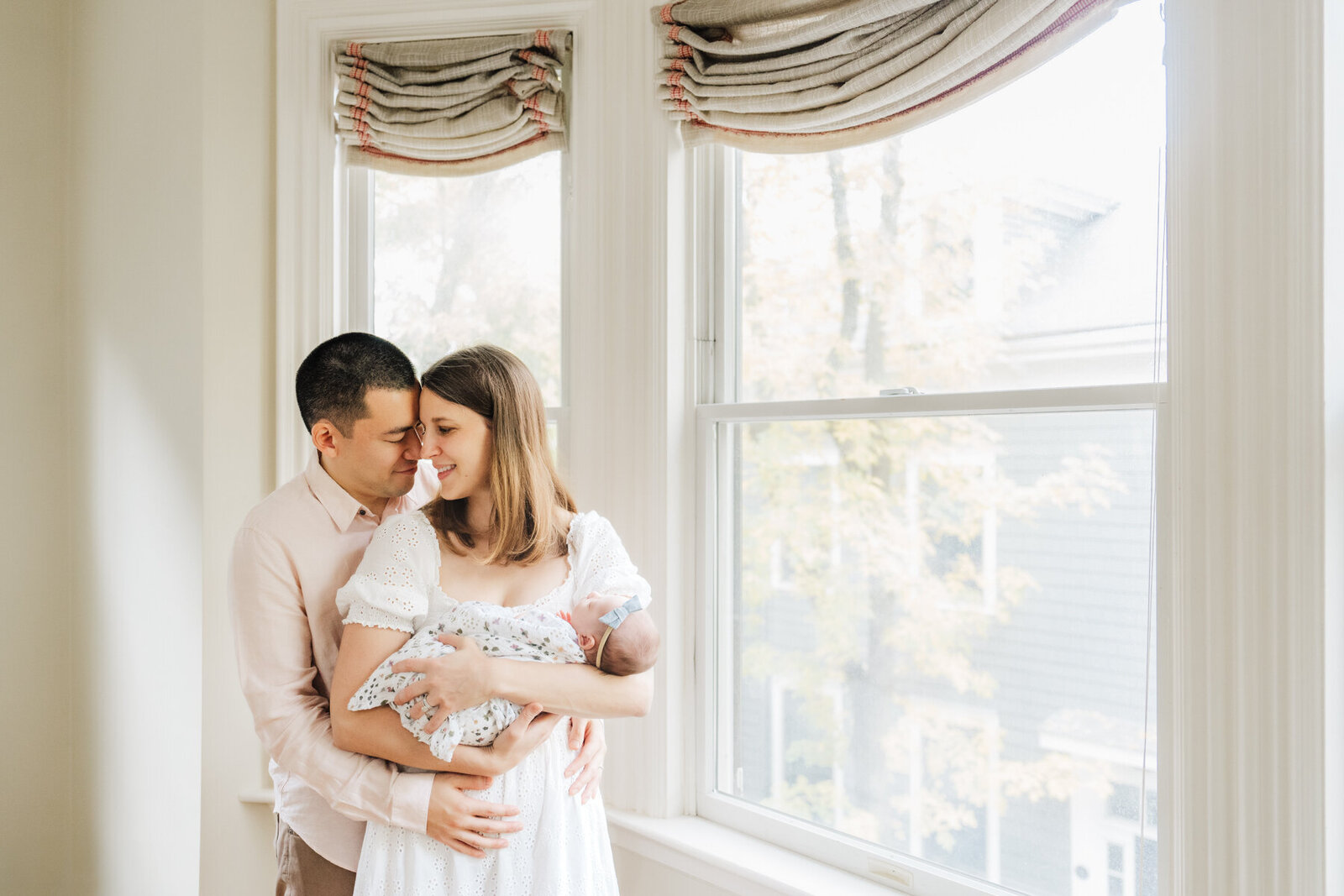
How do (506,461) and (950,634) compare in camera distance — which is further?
(950,634)

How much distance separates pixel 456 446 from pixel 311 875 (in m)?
0.84

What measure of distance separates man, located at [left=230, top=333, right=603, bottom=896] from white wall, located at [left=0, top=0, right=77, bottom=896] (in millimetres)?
1622

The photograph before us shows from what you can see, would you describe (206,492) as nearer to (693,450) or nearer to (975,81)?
(693,450)

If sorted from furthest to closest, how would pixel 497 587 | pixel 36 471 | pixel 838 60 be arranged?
pixel 36 471
pixel 838 60
pixel 497 587

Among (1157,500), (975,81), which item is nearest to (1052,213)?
(975,81)

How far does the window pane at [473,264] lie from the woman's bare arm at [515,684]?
0.97 metres

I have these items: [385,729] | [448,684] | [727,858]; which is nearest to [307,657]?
[385,729]

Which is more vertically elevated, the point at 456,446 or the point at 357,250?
the point at 357,250

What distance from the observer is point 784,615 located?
1.85 metres

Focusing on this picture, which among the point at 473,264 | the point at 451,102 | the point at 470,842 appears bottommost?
the point at 470,842

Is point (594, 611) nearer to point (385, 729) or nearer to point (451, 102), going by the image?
point (385, 729)

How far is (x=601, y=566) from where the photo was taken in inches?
56.7

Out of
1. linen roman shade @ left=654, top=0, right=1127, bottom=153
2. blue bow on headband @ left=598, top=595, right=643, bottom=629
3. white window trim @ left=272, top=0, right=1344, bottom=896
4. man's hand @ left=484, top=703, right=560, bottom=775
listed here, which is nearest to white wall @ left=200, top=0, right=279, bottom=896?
linen roman shade @ left=654, top=0, right=1127, bottom=153

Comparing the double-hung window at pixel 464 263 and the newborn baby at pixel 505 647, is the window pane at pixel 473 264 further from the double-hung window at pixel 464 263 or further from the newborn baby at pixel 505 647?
the newborn baby at pixel 505 647
